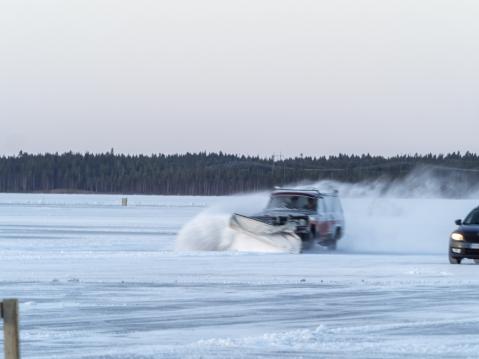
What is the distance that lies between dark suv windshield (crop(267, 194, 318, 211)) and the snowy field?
132 centimetres

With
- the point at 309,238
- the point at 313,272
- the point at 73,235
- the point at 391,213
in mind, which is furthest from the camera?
the point at 391,213

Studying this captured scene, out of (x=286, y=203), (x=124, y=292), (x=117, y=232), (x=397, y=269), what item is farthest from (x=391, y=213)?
(x=124, y=292)

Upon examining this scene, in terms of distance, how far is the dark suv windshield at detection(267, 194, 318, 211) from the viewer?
35969mm

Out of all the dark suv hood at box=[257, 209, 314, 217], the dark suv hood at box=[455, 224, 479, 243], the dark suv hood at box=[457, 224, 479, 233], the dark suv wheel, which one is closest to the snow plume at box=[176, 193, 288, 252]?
the dark suv hood at box=[257, 209, 314, 217]

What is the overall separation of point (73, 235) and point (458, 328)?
2807 cm

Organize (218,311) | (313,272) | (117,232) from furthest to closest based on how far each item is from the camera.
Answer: (117,232)
(313,272)
(218,311)

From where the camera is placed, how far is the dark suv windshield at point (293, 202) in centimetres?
3597

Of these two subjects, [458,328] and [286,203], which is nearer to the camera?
[458,328]

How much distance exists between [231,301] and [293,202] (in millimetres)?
17353

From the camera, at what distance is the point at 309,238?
3506 centimetres

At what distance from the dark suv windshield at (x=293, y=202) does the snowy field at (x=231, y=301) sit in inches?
52.1

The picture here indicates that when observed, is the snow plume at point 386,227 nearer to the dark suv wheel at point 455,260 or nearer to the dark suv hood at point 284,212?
the dark suv hood at point 284,212

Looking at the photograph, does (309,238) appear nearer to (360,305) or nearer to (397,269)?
(397,269)

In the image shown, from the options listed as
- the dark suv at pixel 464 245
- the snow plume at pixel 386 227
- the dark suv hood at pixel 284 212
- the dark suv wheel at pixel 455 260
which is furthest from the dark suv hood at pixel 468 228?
the snow plume at pixel 386 227
